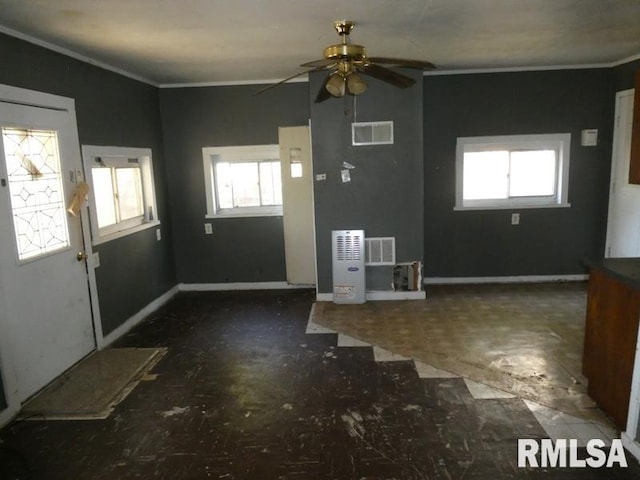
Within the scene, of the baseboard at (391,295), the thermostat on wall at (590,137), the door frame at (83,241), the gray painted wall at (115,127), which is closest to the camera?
the door frame at (83,241)

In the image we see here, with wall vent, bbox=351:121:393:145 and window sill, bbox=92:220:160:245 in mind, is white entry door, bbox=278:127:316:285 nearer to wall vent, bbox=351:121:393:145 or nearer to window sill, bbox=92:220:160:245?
wall vent, bbox=351:121:393:145

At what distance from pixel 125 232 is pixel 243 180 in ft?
5.29

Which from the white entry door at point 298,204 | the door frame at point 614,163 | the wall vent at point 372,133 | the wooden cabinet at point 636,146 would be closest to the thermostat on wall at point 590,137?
the door frame at point 614,163

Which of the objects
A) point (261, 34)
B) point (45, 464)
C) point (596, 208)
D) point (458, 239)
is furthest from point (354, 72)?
point (596, 208)

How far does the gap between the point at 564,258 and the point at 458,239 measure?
4.24ft

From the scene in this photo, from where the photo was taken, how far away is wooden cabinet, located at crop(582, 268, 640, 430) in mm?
2391

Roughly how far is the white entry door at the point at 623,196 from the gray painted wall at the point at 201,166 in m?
3.47

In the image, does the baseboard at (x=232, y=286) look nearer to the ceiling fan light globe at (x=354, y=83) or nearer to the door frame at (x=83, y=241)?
the door frame at (x=83, y=241)

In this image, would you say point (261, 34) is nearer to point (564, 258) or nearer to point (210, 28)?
point (210, 28)

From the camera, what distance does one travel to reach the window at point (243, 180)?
17.6ft

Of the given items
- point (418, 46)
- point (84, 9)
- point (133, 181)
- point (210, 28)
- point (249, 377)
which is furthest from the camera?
point (133, 181)

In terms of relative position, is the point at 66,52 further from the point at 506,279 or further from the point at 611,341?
the point at 506,279

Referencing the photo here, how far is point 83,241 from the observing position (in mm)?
3697

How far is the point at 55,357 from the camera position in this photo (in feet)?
11.0
